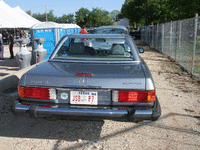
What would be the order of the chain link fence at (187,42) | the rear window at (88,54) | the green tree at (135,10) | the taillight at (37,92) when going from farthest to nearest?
the green tree at (135,10), the chain link fence at (187,42), the rear window at (88,54), the taillight at (37,92)

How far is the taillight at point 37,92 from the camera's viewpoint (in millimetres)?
2896

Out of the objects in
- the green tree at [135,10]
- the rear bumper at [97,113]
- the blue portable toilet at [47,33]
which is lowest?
the rear bumper at [97,113]

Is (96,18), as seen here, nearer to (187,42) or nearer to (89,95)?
(187,42)

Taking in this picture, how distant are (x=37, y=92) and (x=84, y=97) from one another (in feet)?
2.14

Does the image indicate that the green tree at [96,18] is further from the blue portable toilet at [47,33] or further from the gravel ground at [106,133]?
the gravel ground at [106,133]

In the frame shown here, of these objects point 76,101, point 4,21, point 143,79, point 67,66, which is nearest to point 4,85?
point 67,66

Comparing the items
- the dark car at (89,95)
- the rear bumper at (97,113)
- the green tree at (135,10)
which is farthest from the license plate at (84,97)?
the green tree at (135,10)

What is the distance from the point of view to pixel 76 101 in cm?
288

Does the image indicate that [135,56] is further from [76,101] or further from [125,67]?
[76,101]

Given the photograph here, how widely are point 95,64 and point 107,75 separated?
63 cm

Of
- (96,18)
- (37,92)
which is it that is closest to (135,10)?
(96,18)

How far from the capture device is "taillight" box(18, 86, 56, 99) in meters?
2.90

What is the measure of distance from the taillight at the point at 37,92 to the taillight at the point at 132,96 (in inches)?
32.8

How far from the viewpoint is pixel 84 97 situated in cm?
286
